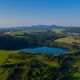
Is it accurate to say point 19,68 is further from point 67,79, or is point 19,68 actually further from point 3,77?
point 67,79

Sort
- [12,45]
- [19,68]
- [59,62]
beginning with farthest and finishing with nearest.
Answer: [12,45]
[59,62]
[19,68]

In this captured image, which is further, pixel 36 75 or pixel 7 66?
pixel 7 66

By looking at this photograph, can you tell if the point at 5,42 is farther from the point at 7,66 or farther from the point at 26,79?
the point at 26,79

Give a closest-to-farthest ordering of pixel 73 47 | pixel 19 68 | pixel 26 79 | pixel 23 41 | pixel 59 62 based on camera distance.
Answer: pixel 26 79 → pixel 19 68 → pixel 59 62 → pixel 73 47 → pixel 23 41

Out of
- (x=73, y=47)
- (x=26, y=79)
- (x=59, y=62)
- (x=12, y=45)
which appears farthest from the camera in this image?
(x=12, y=45)

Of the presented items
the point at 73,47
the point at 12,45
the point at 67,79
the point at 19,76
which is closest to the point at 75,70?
the point at 67,79

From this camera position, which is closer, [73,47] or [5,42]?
[73,47]

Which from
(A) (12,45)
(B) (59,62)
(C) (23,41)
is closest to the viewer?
(B) (59,62)

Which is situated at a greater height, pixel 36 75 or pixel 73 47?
pixel 36 75

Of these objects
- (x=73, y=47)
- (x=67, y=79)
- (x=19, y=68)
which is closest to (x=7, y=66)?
(x=19, y=68)
